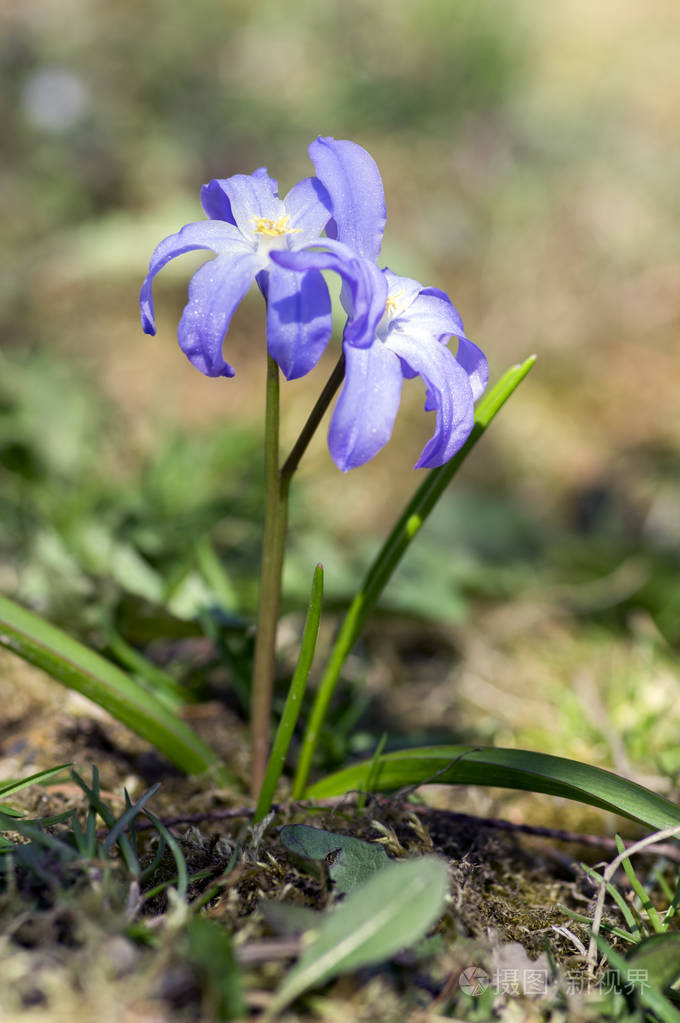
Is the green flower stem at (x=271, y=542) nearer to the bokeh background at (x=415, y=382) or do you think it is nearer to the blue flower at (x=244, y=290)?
the blue flower at (x=244, y=290)

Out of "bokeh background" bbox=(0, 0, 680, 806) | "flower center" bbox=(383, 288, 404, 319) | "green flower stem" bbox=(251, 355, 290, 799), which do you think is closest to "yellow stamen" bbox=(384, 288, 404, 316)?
"flower center" bbox=(383, 288, 404, 319)

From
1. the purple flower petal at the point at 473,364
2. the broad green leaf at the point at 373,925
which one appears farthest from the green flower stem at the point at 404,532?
the broad green leaf at the point at 373,925

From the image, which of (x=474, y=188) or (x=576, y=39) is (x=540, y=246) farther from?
(x=576, y=39)

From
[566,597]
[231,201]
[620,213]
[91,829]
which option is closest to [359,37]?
[620,213]

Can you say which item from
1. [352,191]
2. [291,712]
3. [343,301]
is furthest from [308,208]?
[291,712]

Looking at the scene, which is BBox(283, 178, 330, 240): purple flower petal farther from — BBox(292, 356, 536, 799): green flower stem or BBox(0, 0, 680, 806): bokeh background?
BBox(0, 0, 680, 806): bokeh background

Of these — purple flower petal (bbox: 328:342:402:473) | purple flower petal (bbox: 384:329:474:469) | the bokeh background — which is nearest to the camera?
purple flower petal (bbox: 328:342:402:473)

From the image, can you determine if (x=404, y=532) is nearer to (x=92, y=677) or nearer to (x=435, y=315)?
(x=435, y=315)
